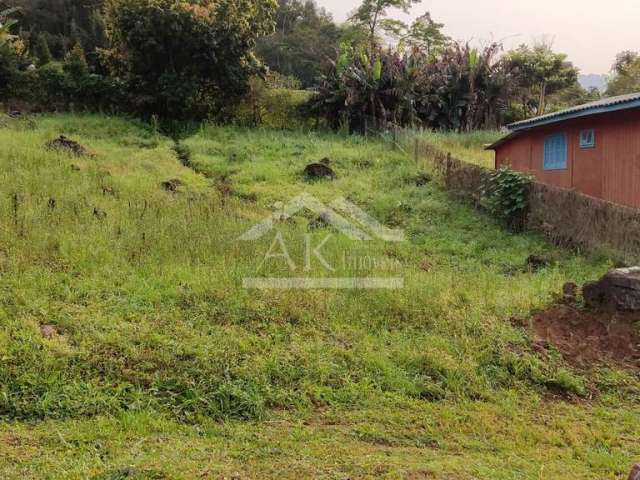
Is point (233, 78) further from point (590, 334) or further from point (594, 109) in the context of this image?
point (590, 334)

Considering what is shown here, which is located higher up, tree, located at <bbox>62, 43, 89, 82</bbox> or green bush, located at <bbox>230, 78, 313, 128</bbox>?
tree, located at <bbox>62, 43, 89, 82</bbox>

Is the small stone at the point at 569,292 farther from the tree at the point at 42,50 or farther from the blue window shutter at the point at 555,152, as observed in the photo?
the tree at the point at 42,50

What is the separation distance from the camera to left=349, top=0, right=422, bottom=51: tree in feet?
113

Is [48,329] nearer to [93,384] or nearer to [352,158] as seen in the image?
[93,384]

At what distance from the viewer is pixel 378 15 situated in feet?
114

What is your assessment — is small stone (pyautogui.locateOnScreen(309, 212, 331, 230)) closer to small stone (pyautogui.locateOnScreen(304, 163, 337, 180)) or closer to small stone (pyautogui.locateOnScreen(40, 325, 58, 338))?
small stone (pyautogui.locateOnScreen(304, 163, 337, 180))

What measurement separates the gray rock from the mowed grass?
605 mm

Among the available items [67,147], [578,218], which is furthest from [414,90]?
[67,147]

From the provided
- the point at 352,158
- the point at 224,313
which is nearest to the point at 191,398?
the point at 224,313

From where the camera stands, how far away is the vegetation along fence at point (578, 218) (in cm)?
785

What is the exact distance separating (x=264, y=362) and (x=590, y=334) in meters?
3.66

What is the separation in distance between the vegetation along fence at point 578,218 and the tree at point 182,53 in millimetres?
11672

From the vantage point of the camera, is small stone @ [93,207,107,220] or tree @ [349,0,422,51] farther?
tree @ [349,0,422,51]

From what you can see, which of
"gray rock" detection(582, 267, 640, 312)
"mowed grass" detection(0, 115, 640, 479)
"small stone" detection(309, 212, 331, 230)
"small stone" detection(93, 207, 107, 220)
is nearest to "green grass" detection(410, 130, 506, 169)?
"small stone" detection(309, 212, 331, 230)
